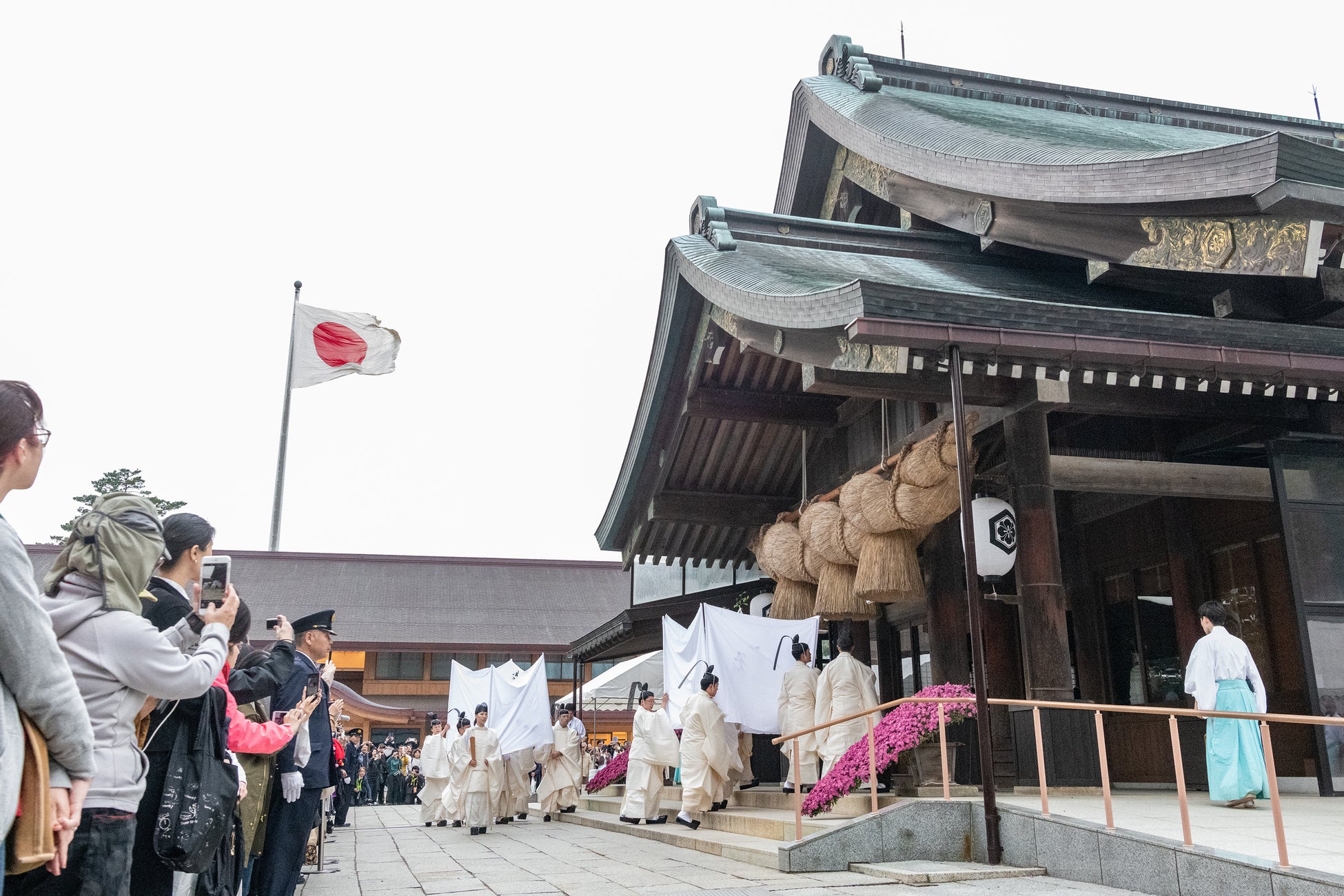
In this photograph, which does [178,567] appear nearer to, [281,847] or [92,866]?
[92,866]

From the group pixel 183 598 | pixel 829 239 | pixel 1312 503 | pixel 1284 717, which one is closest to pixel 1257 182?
pixel 1312 503

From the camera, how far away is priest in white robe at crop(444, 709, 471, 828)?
13953mm

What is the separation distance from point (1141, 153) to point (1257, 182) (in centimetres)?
119

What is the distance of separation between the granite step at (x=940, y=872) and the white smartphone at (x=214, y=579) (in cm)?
439

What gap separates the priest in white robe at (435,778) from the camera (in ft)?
50.8

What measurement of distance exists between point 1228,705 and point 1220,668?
0.26 meters

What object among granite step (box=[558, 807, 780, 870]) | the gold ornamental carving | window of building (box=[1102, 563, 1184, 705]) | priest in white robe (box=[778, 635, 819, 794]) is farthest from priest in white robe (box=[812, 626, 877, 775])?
the gold ornamental carving

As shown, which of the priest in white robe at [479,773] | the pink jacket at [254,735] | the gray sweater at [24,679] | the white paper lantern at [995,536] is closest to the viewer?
the gray sweater at [24,679]

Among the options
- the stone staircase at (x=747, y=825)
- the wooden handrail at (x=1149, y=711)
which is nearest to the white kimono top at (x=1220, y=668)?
the wooden handrail at (x=1149, y=711)

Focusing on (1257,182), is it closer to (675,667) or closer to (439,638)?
(675,667)

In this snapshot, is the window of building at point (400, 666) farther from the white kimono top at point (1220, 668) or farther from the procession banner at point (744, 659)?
the white kimono top at point (1220, 668)

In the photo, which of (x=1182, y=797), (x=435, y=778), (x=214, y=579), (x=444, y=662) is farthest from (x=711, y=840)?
(x=444, y=662)

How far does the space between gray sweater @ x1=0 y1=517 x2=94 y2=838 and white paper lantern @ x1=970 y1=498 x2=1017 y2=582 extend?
6.97 meters

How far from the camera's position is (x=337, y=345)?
14562 mm
